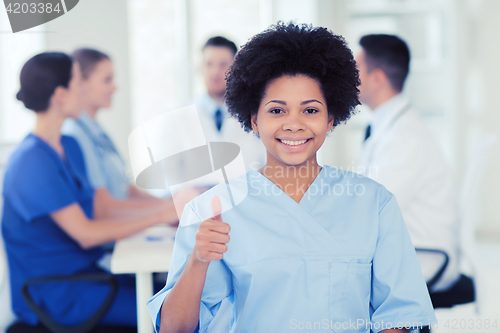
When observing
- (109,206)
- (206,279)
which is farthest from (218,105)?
(206,279)

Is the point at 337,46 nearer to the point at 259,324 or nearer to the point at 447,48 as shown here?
the point at 259,324

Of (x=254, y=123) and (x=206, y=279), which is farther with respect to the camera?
(x=254, y=123)

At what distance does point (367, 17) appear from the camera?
13.1 ft

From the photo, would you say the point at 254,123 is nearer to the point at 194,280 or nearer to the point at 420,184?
the point at 194,280

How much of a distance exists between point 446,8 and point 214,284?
365 centimetres

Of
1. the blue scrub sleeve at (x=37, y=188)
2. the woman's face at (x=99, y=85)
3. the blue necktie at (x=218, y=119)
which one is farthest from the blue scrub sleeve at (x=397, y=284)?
the woman's face at (x=99, y=85)

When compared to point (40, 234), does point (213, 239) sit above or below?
above

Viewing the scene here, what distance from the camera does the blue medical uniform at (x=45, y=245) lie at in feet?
4.75

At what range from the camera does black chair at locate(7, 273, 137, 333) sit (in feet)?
4.45

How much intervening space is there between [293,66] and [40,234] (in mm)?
1105

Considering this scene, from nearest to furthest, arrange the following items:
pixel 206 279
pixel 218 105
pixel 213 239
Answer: pixel 213 239
pixel 206 279
pixel 218 105

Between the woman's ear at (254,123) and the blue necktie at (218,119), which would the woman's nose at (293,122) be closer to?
the woman's ear at (254,123)


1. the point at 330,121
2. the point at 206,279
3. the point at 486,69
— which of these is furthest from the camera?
the point at 486,69

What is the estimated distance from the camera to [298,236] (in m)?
0.97
